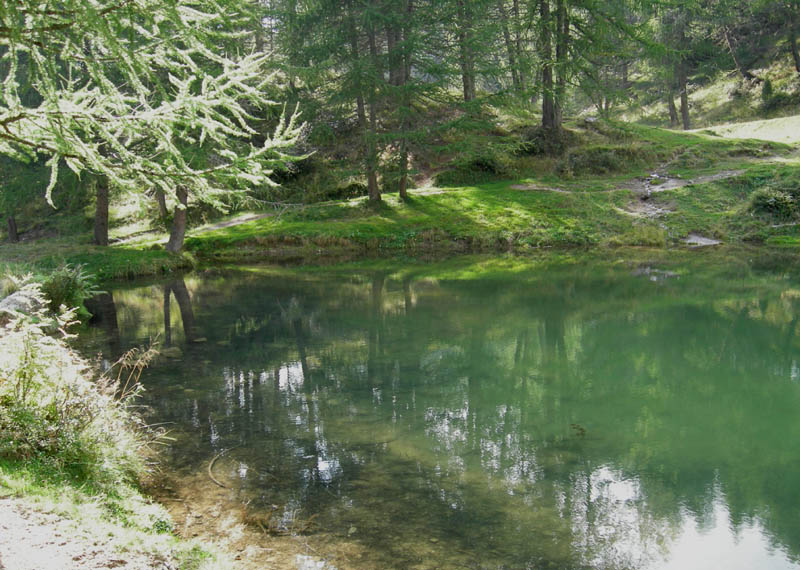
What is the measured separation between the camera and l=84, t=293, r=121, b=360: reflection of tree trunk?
11758 millimetres

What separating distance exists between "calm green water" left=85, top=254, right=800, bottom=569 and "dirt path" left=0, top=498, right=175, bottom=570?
1.62m

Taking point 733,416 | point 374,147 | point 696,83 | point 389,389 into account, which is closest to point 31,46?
point 389,389


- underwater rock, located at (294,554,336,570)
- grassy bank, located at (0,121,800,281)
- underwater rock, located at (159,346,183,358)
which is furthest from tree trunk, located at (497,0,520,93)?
underwater rock, located at (294,554,336,570)

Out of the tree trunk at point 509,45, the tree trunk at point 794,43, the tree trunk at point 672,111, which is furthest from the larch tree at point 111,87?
the tree trunk at point 672,111

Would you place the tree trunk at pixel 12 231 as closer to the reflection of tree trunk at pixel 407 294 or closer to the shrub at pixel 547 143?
the reflection of tree trunk at pixel 407 294

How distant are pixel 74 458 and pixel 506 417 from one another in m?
5.09

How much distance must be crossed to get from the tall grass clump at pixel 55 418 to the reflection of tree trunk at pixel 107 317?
5.58 m

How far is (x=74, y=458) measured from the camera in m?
5.30

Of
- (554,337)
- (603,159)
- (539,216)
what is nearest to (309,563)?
(554,337)

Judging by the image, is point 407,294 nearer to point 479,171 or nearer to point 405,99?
point 405,99

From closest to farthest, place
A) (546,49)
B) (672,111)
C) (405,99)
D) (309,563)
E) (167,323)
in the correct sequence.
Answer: (309,563) → (167,323) → (405,99) → (546,49) → (672,111)

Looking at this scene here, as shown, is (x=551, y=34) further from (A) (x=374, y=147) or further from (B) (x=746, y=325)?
(B) (x=746, y=325)

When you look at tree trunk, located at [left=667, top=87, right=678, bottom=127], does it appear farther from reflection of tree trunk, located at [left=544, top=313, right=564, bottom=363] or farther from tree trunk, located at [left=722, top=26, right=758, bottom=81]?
reflection of tree trunk, located at [left=544, top=313, right=564, bottom=363]

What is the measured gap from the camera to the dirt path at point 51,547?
3.71 metres
